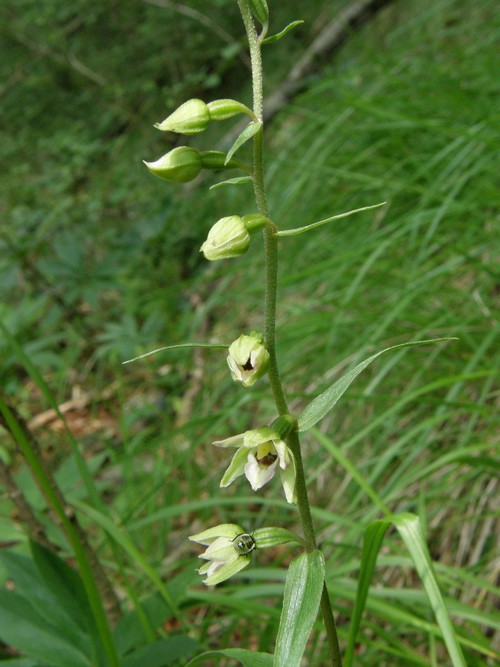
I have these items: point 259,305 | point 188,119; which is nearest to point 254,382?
point 188,119

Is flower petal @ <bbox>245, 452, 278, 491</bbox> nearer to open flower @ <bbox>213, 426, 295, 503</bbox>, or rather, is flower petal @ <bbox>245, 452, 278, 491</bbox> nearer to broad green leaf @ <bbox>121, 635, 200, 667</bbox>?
open flower @ <bbox>213, 426, 295, 503</bbox>

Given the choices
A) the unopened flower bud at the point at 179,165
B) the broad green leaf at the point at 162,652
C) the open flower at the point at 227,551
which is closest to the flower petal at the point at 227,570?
the open flower at the point at 227,551

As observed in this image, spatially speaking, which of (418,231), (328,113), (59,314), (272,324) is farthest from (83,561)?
(328,113)

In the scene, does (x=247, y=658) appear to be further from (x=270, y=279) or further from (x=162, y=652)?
(x=270, y=279)

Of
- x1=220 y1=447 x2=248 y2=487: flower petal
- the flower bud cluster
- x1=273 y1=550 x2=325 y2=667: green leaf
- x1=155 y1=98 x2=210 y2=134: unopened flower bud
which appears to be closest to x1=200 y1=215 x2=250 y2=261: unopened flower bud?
the flower bud cluster

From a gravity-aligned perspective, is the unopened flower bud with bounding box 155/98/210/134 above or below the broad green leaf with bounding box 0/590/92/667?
above

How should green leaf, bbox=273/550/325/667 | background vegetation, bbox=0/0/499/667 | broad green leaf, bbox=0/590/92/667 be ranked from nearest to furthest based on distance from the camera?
green leaf, bbox=273/550/325/667
broad green leaf, bbox=0/590/92/667
background vegetation, bbox=0/0/499/667
